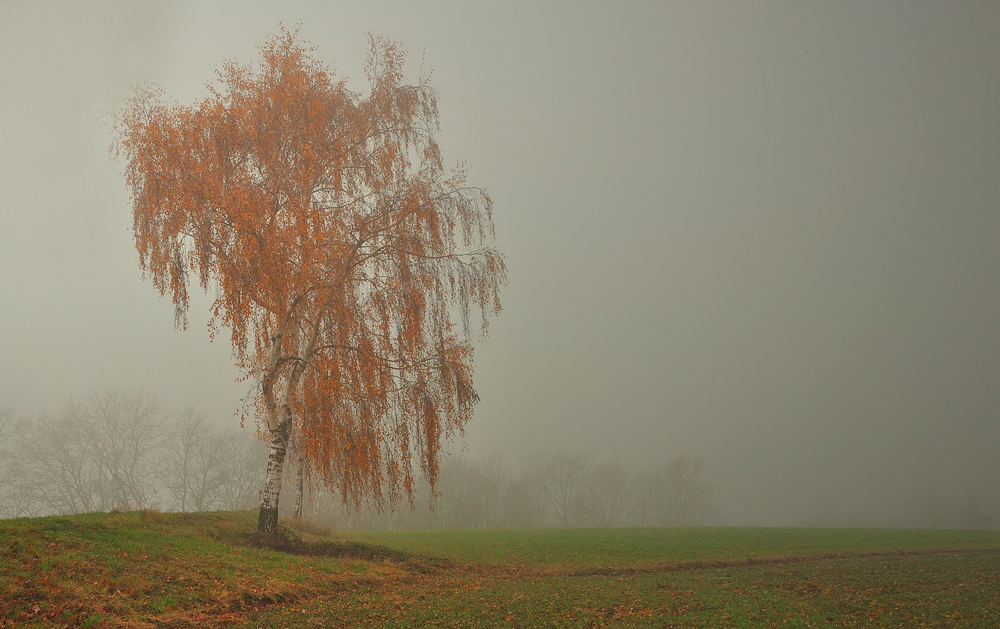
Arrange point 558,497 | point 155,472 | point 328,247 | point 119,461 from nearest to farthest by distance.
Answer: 1. point 328,247
2. point 119,461
3. point 155,472
4. point 558,497

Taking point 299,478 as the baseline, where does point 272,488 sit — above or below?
above

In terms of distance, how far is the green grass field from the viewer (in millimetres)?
9555

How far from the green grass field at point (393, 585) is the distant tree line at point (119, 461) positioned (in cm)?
3291

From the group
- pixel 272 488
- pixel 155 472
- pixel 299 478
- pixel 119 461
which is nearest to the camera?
pixel 272 488

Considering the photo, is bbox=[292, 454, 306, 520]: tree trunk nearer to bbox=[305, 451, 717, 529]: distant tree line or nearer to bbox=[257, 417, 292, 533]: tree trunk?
bbox=[257, 417, 292, 533]: tree trunk

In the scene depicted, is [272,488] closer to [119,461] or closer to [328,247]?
[328,247]

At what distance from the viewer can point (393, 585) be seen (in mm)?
14945

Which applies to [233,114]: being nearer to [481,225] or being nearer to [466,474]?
[481,225]

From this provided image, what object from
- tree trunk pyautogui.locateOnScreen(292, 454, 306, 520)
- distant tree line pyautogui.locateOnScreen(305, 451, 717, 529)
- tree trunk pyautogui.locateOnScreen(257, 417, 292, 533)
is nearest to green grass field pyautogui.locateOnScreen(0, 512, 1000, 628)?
tree trunk pyautogui.locateOnScreen(257, 417, 292, 533)

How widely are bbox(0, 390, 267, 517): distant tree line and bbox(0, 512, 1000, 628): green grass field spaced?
32.9 metres

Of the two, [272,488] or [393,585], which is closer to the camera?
[393,585]

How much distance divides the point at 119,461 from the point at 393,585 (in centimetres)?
4591

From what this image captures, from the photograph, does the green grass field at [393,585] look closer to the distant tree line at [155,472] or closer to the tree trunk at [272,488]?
the tree trunk at [272,488]

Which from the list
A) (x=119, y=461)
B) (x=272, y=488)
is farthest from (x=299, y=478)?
(x=119, y=461)
